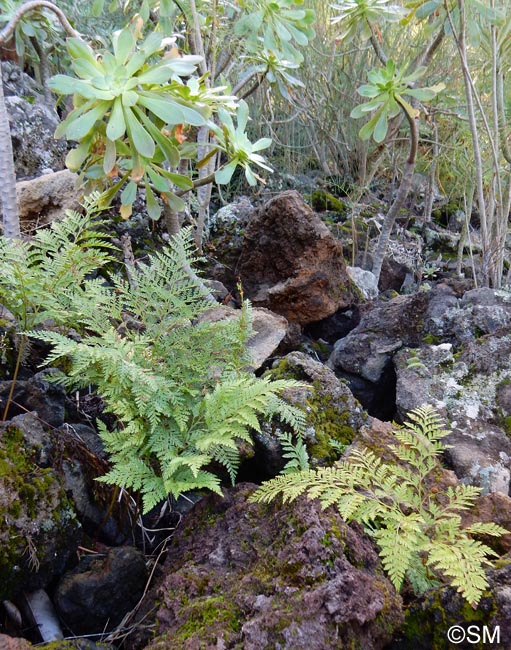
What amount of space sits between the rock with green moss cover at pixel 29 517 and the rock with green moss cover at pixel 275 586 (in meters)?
0.35

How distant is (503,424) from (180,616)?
69.5 inches

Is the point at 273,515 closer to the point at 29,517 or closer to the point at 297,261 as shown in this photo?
Result: the point at 29,517

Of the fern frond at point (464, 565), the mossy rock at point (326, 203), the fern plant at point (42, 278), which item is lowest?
the fern frond at point (464, 565)

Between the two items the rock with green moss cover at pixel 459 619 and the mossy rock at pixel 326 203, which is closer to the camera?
the rock with green moss cover at pixel 459 619

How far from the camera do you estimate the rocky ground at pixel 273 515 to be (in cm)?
127

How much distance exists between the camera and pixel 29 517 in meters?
1.58

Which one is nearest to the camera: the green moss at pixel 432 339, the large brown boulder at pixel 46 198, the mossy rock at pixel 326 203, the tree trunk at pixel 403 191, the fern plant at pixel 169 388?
the fern plant at pixel 169 388

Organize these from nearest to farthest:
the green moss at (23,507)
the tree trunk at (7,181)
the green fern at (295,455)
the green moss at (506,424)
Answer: the green moss at (23,507)
the green fern at (295,455)
the green moss at (506,424)
the tree trunk at (7,181)

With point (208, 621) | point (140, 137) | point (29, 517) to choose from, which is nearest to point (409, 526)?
point (208, 621)

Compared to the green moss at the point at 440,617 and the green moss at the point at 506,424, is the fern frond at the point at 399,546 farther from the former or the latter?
the green moss at the point at 506,424

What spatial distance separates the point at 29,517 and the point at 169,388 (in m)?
0.58

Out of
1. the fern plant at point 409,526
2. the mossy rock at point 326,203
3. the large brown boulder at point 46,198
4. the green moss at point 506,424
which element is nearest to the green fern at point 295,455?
the fern plant at point 409,526

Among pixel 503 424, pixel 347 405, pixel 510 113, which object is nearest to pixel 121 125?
pixel 347 405

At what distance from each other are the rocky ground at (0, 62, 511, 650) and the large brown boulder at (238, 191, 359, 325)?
1 cm
